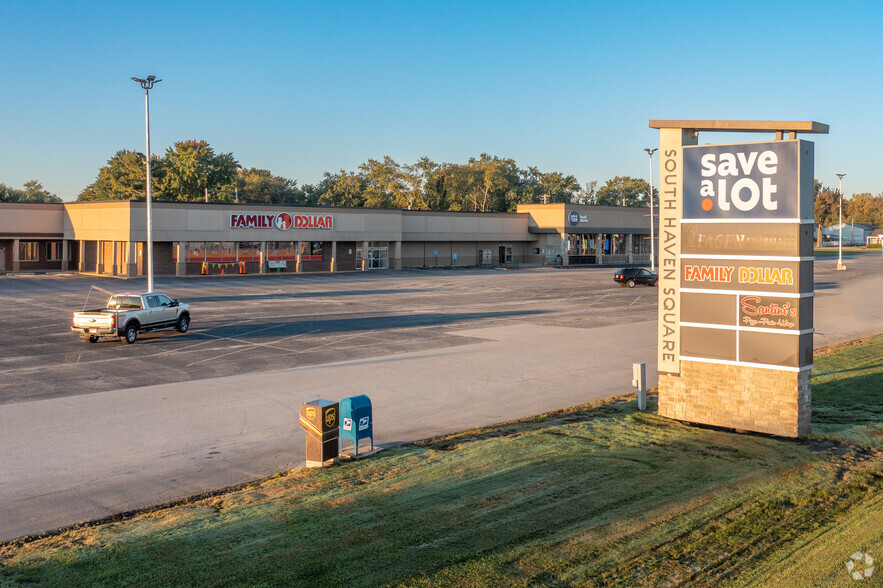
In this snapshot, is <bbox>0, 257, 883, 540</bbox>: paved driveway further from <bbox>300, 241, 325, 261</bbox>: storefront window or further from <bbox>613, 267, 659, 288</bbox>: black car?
<bbox>300, 241, 325, 261</bbox>: storefront window

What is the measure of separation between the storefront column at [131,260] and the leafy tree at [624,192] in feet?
369

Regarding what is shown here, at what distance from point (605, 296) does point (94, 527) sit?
3991 centimetres

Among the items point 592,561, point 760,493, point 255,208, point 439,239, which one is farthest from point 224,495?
point 439,239

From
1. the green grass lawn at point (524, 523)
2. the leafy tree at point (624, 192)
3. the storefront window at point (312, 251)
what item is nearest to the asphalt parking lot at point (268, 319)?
the storefront window at point (312, 251)

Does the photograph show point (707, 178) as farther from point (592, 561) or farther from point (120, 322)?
point (120, 322)

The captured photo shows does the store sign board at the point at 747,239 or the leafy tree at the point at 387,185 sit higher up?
the leafy tree at the point at 387,185

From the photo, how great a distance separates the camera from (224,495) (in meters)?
11.0

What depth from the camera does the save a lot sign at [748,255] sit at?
1399 cm

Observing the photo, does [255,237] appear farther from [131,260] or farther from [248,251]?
Answer: [131,260]

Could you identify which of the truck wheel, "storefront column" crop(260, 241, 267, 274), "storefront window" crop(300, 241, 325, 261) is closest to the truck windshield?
the truck wheel

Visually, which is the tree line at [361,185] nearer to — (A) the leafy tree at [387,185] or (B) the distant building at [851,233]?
(A) the leafy tree at [387,185]

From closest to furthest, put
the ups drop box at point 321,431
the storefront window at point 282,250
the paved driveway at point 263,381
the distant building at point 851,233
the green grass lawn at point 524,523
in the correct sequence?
the green grass lawn at point 524,523 → the paved driveway at point 263,381 → the ups drop box at point 321,431 → the storefront window at point 282,250 → the distant building at point 851,233

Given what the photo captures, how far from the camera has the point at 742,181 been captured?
47.8ft

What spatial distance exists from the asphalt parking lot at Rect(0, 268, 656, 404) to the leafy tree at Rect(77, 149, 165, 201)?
1627 inches
